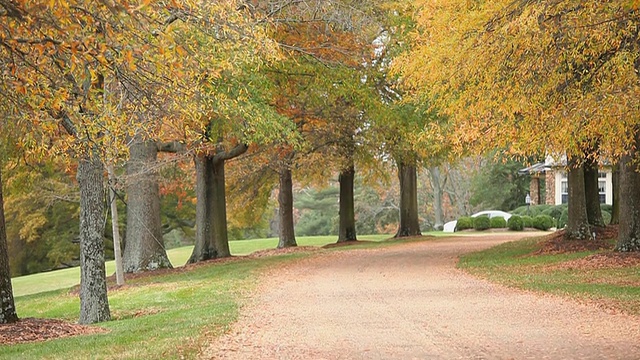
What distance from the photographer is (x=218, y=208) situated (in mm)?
29766

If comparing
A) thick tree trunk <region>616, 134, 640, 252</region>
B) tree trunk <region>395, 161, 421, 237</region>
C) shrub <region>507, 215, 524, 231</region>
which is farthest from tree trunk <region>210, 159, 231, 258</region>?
shrub <region>507, 215, 524, 231</region>

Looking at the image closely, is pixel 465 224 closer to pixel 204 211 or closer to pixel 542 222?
pixel 542 222

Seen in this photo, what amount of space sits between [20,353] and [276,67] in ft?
43.5

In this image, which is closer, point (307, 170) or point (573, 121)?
point (573, 121)

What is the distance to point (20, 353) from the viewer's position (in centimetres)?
1123

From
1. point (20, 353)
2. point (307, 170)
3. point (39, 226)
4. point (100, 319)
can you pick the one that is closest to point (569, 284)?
point (100, 319)

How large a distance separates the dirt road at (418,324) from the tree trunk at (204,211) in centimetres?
977

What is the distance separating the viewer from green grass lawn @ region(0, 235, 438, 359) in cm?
1087

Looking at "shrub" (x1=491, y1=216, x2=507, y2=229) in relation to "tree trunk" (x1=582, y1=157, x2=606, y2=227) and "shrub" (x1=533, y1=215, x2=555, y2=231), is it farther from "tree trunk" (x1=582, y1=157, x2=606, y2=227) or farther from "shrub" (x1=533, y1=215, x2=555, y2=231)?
"tree trunk" (x1=582, y1=157, x2=606, y2=227)

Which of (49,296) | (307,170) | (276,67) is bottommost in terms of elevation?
(49,296)

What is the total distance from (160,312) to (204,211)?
1377 cm

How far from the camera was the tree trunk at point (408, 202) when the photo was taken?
40.7 meters

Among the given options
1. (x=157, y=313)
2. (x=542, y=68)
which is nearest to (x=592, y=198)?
(x=542, y=68)

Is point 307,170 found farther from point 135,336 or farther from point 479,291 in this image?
point 135,336
